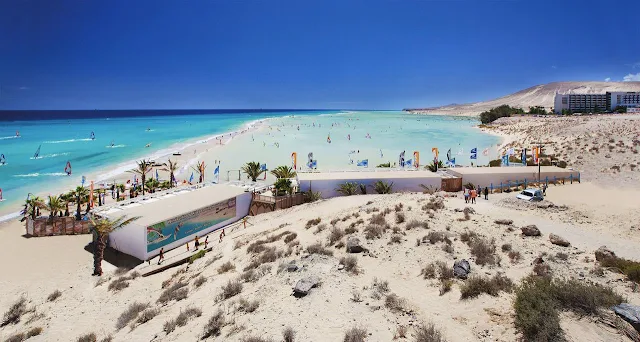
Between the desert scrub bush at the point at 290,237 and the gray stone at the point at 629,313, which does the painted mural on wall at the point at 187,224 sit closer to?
the desert scrub bush at the point at 290,237

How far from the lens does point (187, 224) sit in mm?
20078

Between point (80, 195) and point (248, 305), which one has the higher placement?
point (80, 195)

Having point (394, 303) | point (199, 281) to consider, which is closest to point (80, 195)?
point (199, 281)

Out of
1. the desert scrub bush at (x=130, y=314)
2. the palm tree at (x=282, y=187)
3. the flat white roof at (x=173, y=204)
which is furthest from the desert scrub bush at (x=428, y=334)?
the palm tree at (x=282, y=187)

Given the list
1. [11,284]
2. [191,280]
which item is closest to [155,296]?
[191,280]

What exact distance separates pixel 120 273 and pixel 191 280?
5.17 metres

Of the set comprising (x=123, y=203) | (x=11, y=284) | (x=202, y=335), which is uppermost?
(x=123, y=203)

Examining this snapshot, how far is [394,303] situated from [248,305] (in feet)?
12.4

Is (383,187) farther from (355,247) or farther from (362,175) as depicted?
(355,247)

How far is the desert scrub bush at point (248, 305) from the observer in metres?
9.23

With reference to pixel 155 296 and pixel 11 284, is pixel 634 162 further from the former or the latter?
pixel 11 284

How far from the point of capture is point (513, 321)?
307 inches

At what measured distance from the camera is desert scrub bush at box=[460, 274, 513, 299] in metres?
9.16

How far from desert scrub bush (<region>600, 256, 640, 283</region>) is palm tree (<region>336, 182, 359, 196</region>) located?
16.6 metres
